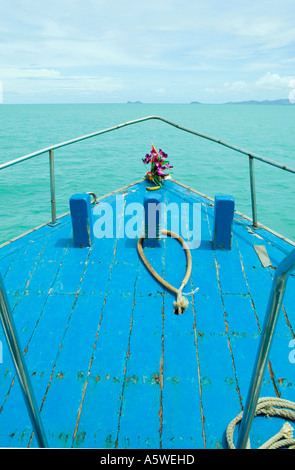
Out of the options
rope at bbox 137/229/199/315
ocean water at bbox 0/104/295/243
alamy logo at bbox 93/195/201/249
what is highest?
alamy logo at bbox 93/195/201/249

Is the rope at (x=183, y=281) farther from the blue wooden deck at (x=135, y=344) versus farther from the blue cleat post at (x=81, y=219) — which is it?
the blue cleat post at (x=81, y=219)

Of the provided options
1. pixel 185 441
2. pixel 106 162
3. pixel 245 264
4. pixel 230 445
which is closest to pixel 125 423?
pixel 185 441

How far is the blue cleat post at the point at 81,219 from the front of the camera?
3785 millimetres

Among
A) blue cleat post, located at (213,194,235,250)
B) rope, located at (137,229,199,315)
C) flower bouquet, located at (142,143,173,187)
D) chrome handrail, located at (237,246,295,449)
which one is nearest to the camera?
chrome handrail, located at (237,246,295,449)

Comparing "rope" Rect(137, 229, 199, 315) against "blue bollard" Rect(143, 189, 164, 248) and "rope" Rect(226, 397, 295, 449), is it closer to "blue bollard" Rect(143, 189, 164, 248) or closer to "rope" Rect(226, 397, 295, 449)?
"blue bollard" Rect(143, 189, 164, 248)

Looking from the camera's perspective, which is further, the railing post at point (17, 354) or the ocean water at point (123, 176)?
the ocean water at point (123, 176)

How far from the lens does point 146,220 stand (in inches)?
152

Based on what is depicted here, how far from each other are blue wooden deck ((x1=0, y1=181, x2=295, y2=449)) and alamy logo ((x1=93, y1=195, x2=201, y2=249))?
278 millimetres

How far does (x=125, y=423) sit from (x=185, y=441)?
386 millimetres

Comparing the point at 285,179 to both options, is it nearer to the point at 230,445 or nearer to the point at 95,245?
the point at 95,245

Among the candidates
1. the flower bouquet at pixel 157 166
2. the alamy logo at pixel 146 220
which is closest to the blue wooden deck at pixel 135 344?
the alamy logo at pixel 146 220

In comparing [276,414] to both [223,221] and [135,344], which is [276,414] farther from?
[223,221]

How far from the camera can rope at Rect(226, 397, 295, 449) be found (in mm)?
1949

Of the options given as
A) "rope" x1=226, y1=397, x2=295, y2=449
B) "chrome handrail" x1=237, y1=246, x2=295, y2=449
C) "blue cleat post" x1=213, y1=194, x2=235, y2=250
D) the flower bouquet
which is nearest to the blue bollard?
"blue cleat post" x1=213, y1=194, x2=235, y2=250
